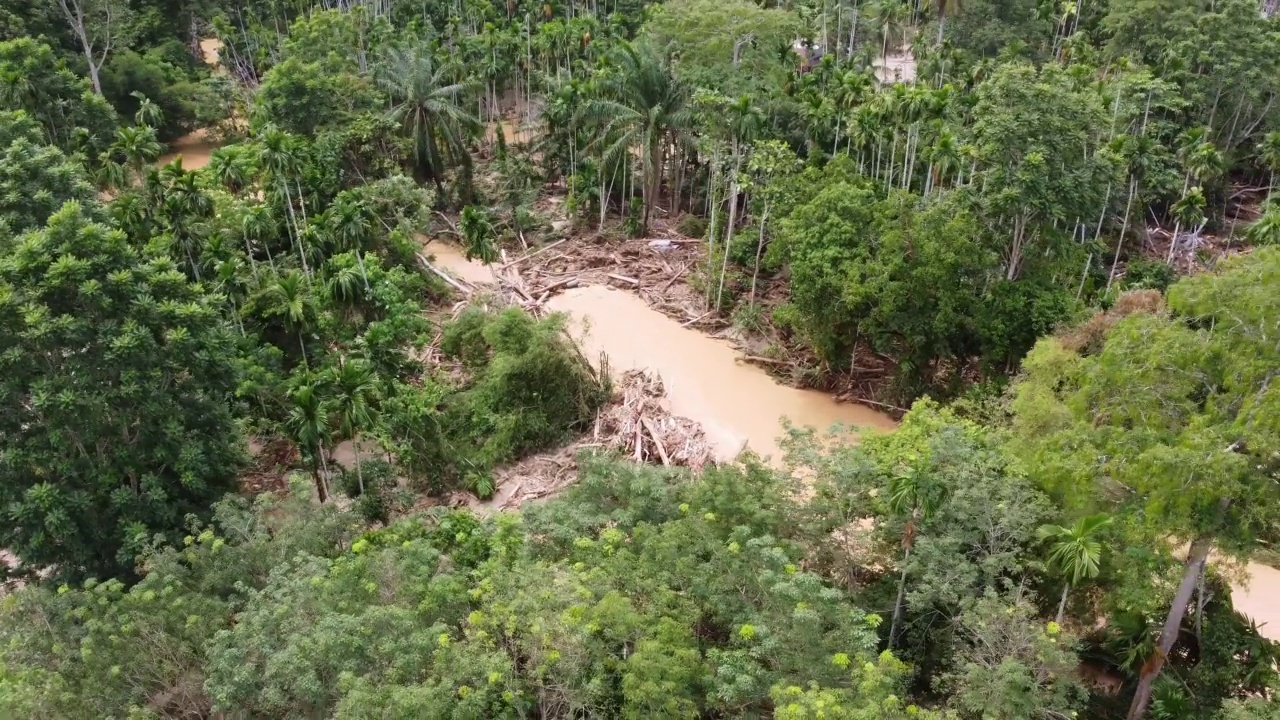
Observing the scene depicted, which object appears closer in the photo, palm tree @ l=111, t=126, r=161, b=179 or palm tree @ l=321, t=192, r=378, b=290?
palm tree @ l=321, t=192, r=378, b=290

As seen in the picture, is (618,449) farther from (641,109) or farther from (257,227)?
(641,109)

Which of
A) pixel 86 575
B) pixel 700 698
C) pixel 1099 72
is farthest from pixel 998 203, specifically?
pixel 1099 72

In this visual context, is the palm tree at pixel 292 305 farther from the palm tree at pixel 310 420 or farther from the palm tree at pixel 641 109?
the palm tree at pixel 641 109

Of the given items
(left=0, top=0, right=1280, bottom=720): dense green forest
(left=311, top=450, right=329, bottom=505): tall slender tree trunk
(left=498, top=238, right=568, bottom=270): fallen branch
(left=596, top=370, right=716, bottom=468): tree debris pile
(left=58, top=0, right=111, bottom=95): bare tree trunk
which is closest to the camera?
(left=0, top=0, right=1280, bottom=720): dense green forest

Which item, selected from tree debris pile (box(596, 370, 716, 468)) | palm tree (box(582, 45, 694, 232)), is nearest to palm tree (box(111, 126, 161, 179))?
palm tree (box(582, 45, 694, 232))

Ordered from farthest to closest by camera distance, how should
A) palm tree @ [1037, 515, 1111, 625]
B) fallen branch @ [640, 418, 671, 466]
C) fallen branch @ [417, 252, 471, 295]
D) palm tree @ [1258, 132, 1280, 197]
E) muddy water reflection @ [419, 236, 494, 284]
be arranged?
muddy water reflection @ [419, 236, 494, 284], palm tree @ [1258, 132, 1280, 197], fallen branch @ [417, 252, 471, 295], fallen branch @ [640, 418, 671, 466], palm tree @ [1037, 515, 1111, 625]

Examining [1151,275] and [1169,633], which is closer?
[1169,633]

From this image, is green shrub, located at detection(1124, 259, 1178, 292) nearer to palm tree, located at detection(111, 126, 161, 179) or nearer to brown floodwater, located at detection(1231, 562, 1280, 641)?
brown floodwater, located at detection(1231, 562, 1280, 641)

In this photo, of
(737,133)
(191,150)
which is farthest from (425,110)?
(191,150)
